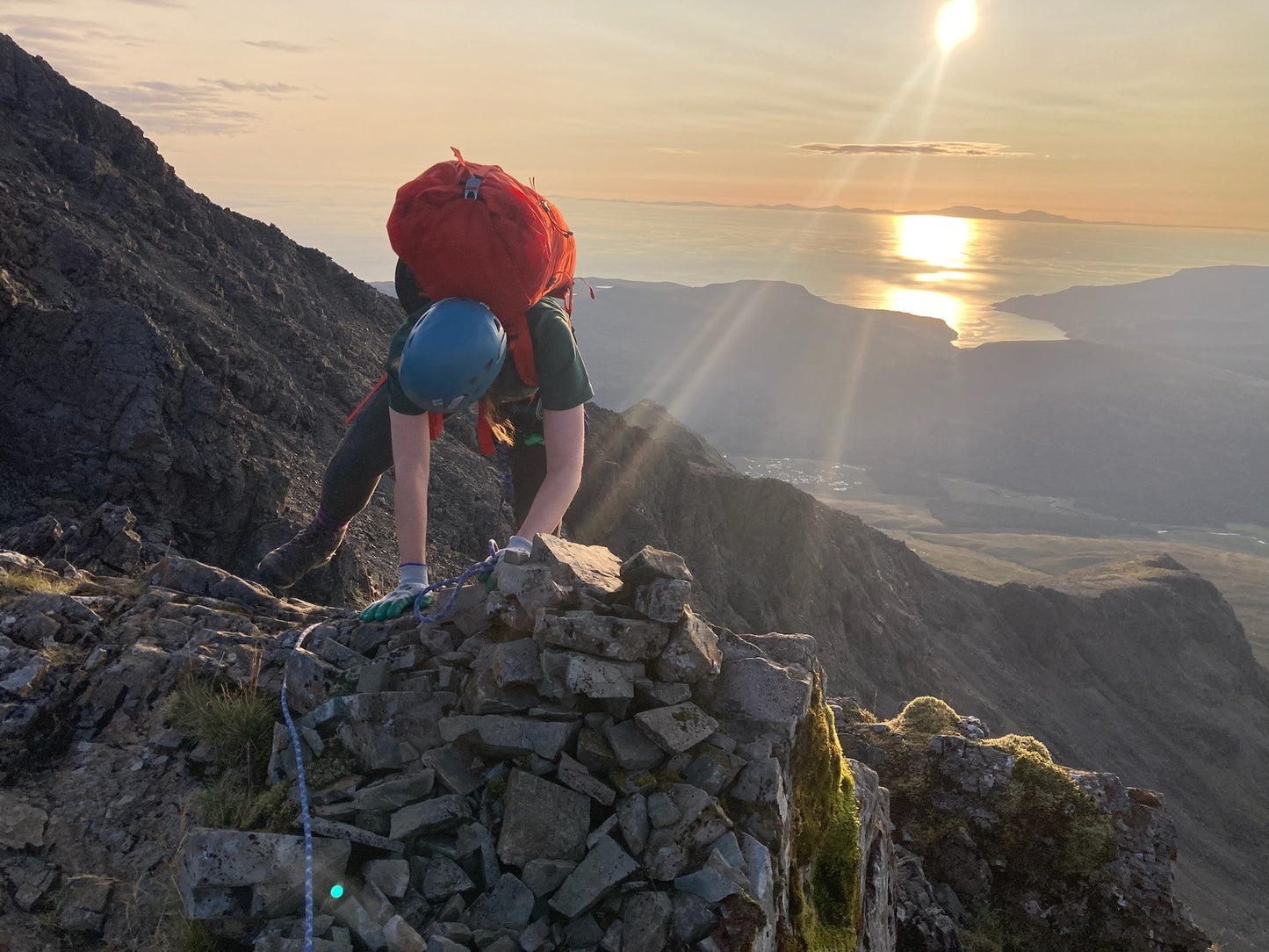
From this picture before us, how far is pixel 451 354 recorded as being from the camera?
4965mm

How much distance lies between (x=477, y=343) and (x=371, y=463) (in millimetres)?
2281

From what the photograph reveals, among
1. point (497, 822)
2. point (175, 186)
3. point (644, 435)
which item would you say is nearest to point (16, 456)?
point (175, 186)

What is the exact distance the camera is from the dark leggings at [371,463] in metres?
6.66

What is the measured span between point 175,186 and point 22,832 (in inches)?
925

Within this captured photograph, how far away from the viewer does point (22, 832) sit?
4160 millimetres

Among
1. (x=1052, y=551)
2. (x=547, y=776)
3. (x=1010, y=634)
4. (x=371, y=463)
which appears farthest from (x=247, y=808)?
(x=1052, y=551)

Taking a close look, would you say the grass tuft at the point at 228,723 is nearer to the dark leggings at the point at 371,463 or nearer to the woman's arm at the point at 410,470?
the woman's arm at the point at 410,470

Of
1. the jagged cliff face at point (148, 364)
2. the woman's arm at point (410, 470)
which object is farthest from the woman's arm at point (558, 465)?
the jagged cliff face at point (148, 364)

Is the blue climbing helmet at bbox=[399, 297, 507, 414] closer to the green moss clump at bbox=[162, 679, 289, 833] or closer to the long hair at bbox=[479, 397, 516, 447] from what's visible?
the long hair at bbox=[479, 397, 516, 447]

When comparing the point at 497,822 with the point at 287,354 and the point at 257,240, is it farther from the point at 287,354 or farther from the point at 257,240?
the point at 257,240

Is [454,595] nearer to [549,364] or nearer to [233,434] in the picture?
[549,364]

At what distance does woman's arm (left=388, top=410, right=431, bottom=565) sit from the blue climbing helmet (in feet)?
2.00

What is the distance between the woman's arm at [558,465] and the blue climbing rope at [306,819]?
191 centimetres

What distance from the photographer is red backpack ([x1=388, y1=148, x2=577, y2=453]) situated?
525 cm
